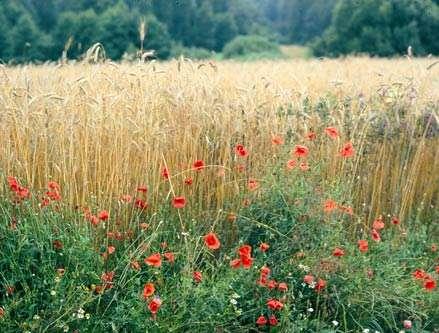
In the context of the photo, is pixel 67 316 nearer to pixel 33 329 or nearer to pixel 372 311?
pixel 33 329

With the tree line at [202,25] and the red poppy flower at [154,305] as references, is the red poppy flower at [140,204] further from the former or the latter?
the tree line at [202,25]

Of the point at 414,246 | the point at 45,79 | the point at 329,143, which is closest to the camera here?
the point at 414,246

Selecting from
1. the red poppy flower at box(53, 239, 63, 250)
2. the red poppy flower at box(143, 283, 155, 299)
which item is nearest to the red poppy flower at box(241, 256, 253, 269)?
the red poppy flower at box(143, 283, 155, 299)

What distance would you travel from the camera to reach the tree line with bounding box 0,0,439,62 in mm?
26516

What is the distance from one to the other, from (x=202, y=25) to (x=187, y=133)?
96.3 ft

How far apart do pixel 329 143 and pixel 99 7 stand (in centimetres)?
2802

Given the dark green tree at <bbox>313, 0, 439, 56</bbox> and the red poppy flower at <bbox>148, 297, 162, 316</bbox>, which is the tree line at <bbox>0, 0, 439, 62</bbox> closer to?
the dark green tree at <bbox>313, 0, 439, 56</bbox>

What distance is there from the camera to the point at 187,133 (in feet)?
12.3

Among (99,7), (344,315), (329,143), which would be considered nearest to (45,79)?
(329,143)

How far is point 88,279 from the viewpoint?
2914 millimetres

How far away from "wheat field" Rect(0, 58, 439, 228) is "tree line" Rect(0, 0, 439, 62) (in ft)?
60.0

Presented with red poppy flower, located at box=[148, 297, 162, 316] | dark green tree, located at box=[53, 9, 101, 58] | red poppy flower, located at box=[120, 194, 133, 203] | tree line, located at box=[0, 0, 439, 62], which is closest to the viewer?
red poppy flower, located at box=[148, 297, 162, 316]

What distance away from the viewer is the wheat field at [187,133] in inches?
136

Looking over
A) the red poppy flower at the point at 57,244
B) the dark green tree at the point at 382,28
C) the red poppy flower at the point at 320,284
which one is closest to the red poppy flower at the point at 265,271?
the red poppy flower at the point at 320,284
